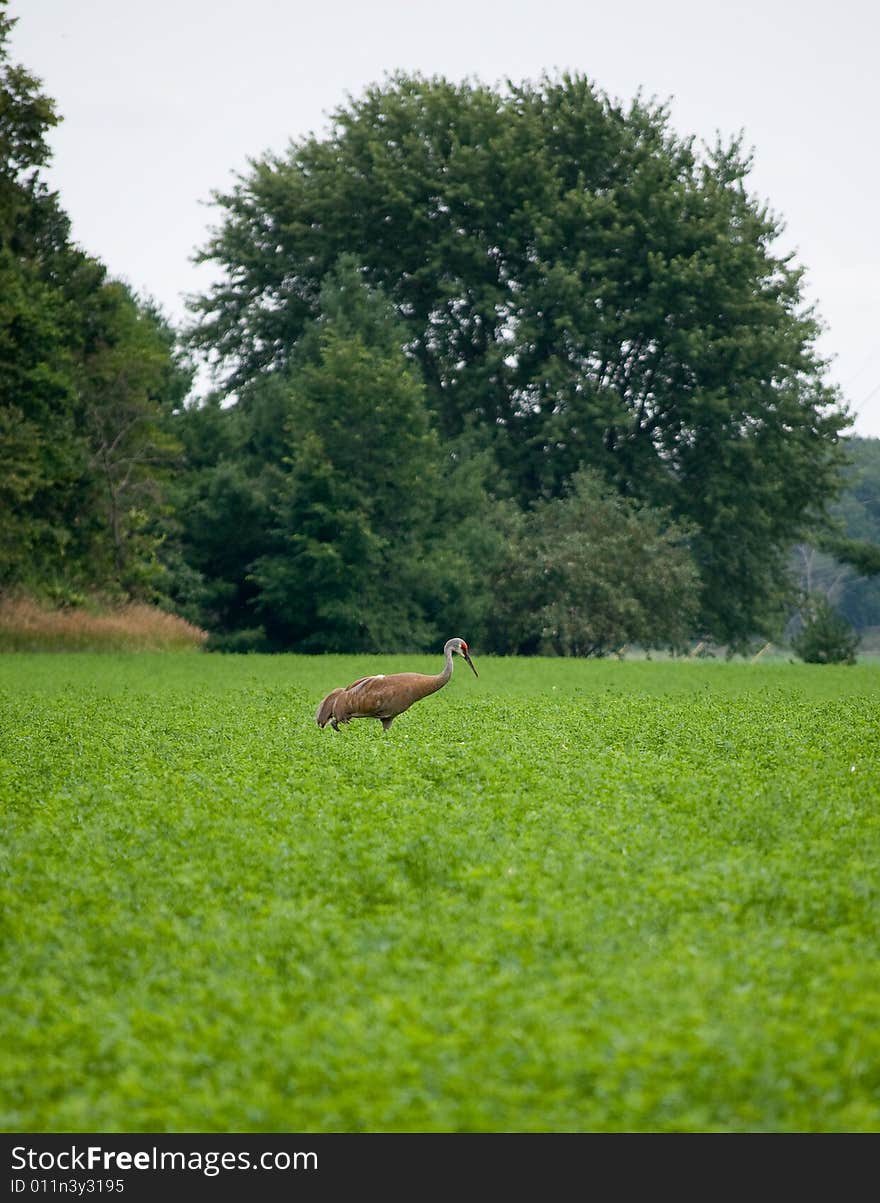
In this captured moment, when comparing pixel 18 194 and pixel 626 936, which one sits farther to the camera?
pixel 18 194

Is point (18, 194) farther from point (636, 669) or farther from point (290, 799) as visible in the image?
point (290, 799)

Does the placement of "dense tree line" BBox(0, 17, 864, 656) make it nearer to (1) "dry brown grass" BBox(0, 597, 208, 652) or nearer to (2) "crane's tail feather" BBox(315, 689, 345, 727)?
(1) "dry brown grass" BBox(0, 597, 208, 652)

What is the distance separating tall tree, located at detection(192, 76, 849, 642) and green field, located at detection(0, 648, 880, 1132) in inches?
1480

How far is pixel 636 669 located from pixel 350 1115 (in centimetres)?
3189

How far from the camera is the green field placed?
534 centimetres

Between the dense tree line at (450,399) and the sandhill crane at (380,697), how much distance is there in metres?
26.7

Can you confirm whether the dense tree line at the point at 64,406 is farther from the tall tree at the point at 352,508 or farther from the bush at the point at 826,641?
the bush at the point at 826,641

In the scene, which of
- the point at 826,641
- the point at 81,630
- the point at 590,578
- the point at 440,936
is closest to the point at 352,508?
the point at 590,578

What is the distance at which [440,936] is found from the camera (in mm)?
7332

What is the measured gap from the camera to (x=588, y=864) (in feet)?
29.1

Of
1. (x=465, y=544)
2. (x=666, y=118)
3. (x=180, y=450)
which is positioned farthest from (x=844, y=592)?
(x=180, y=450)

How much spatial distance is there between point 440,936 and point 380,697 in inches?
333

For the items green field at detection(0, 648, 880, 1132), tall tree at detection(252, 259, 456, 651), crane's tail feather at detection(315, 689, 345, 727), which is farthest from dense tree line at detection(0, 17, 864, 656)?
green field at detection(0, 648, 880, 1132)

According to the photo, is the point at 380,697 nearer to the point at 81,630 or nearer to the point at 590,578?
the point at 81,630
